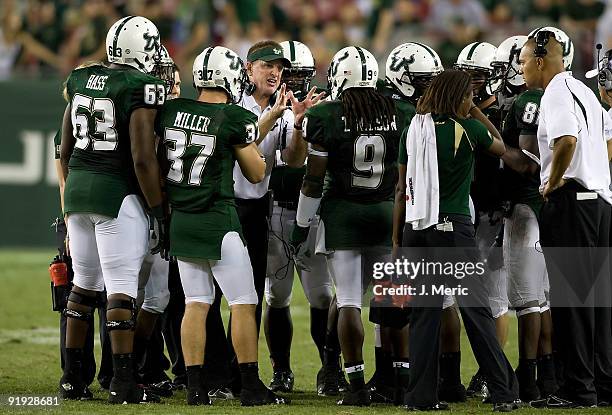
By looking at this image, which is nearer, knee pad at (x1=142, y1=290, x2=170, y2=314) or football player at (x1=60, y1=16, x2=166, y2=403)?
football player at (x1=60, y1=16, x2=166, y2=403)

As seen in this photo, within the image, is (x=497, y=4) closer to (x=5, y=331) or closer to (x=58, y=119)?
(x=58, y=119)

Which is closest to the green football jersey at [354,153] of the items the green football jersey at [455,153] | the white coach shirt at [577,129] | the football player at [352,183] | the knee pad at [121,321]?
the football player at [352,183]

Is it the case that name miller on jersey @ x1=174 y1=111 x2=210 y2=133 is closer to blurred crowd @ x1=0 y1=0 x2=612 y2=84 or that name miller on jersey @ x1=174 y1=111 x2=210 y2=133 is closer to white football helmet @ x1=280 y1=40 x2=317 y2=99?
white football helmet @ x1=280 y1=40 x2=317 y2=99

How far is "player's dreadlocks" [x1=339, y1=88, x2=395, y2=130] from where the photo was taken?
6.52 m

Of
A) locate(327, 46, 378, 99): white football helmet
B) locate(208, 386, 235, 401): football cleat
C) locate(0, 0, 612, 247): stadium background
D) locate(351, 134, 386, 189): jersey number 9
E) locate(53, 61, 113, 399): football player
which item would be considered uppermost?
locate(0, 0, 612, 247): stadium background

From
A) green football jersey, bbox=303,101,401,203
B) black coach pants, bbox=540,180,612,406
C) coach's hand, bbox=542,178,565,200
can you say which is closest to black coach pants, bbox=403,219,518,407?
black coach pants, bbox=540,180,612,406

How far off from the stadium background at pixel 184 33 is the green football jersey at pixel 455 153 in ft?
23.3

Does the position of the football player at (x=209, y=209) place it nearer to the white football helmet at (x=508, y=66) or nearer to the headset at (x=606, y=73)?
the white football helmet at (x=508, y=66)

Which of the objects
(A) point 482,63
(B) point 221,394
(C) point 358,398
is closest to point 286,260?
(B) point 221,394

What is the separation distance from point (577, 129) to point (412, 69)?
1180 millimetres

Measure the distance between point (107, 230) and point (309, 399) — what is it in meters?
1.57

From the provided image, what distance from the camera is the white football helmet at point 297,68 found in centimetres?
746

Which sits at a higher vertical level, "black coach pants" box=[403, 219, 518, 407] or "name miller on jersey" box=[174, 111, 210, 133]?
"name miller on jersey" box=[174, 111, 210, 133]

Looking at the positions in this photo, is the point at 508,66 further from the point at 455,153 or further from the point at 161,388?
the point at 161,388
